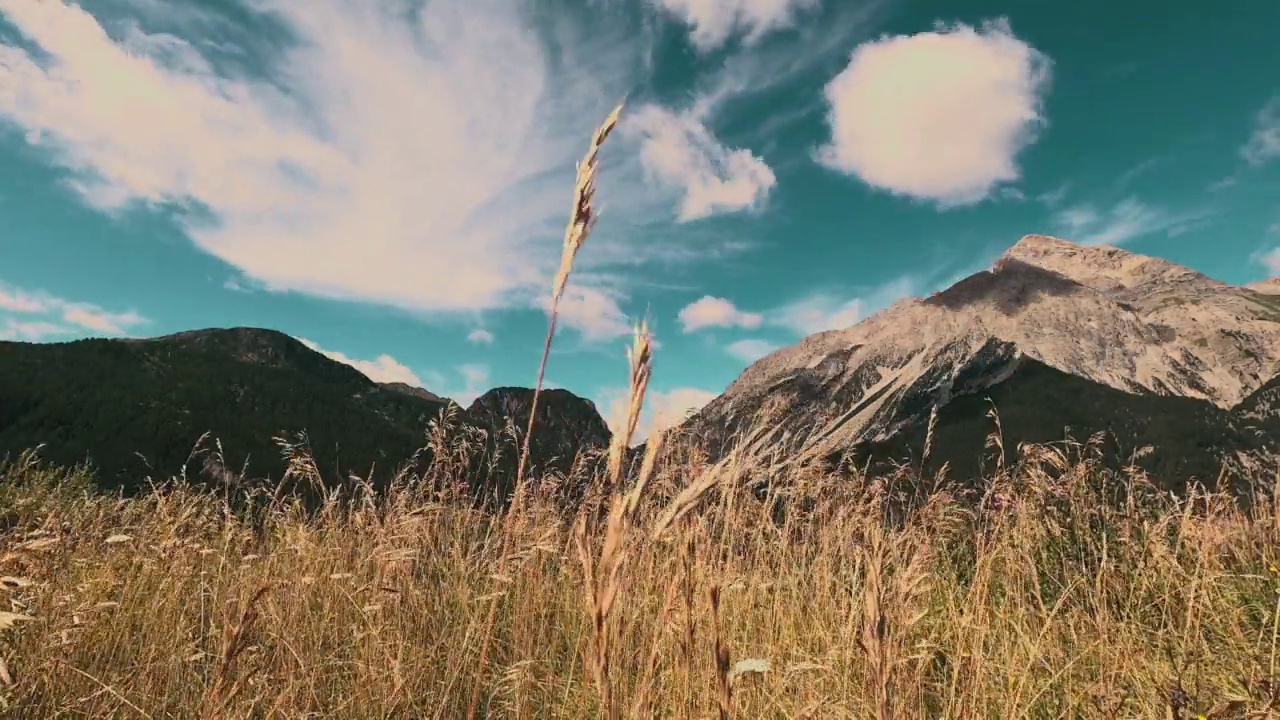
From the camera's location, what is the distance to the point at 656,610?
3.70 metres

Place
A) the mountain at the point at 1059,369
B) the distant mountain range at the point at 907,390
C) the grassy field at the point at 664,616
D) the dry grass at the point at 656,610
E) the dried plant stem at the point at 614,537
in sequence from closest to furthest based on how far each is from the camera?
the dried plant stem at the point at 614,537
the dry grass at the point at 656,610
the grassy field at the point at 664,616
the distant mountain range at the point at 907,390
the mountain at the point at 1059,369

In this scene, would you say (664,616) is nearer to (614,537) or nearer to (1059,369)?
(614,537)

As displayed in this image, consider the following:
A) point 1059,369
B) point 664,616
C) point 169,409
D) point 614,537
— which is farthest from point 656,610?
point 1059,369

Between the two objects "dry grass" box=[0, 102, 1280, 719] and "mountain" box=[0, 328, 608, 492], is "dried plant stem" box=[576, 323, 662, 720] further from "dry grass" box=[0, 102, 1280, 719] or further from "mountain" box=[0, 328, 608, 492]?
"mountain" box=[0, 328, 608, 492]

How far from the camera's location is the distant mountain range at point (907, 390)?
84062 mm

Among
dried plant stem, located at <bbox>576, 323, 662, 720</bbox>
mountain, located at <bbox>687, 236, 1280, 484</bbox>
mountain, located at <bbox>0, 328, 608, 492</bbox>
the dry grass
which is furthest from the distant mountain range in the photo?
dried plant stem, located at <bbox>576, 323, 662, 720</bbox>

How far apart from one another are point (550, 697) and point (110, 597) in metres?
2.61

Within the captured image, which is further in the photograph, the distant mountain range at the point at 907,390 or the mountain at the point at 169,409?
the distant mountain range at the point at 907,390

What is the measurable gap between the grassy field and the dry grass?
21 mm

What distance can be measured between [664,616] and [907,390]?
186 metres

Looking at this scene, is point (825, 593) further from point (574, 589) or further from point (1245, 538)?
point (1245, 538)

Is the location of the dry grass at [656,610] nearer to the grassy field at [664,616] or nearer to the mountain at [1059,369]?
the grassy field at [664,616]

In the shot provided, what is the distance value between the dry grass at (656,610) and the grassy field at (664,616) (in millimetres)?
21

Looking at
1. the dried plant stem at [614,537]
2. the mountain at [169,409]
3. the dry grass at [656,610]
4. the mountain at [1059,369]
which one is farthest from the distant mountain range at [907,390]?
the dried plant stem at [614,537]
